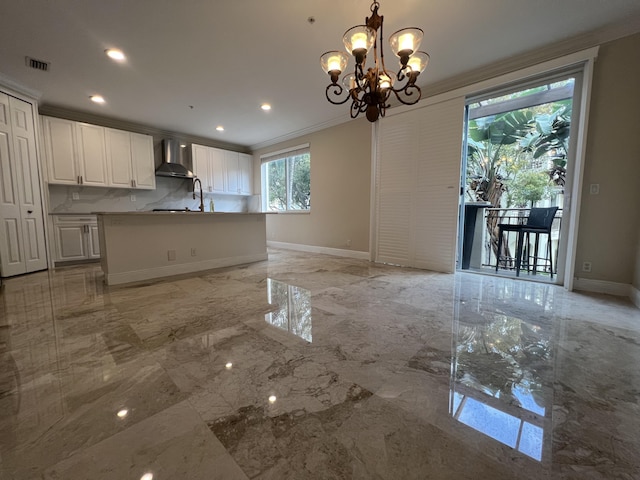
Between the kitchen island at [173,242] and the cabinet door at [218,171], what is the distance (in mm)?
2271

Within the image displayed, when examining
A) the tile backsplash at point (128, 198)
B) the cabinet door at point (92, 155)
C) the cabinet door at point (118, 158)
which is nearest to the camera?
the cabinet door at point (92, 155)

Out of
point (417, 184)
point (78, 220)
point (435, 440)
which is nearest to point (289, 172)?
point (417, 184)

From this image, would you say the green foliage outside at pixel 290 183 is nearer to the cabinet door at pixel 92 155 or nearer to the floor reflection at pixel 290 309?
the floor reflection at pixel 290 309

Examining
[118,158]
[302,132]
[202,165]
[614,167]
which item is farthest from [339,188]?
[118,158]

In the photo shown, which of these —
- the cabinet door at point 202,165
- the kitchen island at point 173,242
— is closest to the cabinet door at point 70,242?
the kitchen island at point 173,242

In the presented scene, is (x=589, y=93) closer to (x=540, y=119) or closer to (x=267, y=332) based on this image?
(x=540, y=119)

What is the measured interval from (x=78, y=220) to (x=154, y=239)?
220 cm

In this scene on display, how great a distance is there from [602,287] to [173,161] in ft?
22.9

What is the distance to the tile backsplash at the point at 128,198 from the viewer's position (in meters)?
4.55

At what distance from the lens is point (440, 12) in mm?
2289

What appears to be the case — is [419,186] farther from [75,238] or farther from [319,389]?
[75,238]

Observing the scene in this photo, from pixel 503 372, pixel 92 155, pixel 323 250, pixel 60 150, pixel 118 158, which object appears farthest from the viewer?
pixel 323 250

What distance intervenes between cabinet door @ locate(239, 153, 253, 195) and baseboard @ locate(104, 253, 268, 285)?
2.71 metres

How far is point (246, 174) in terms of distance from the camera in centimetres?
671
